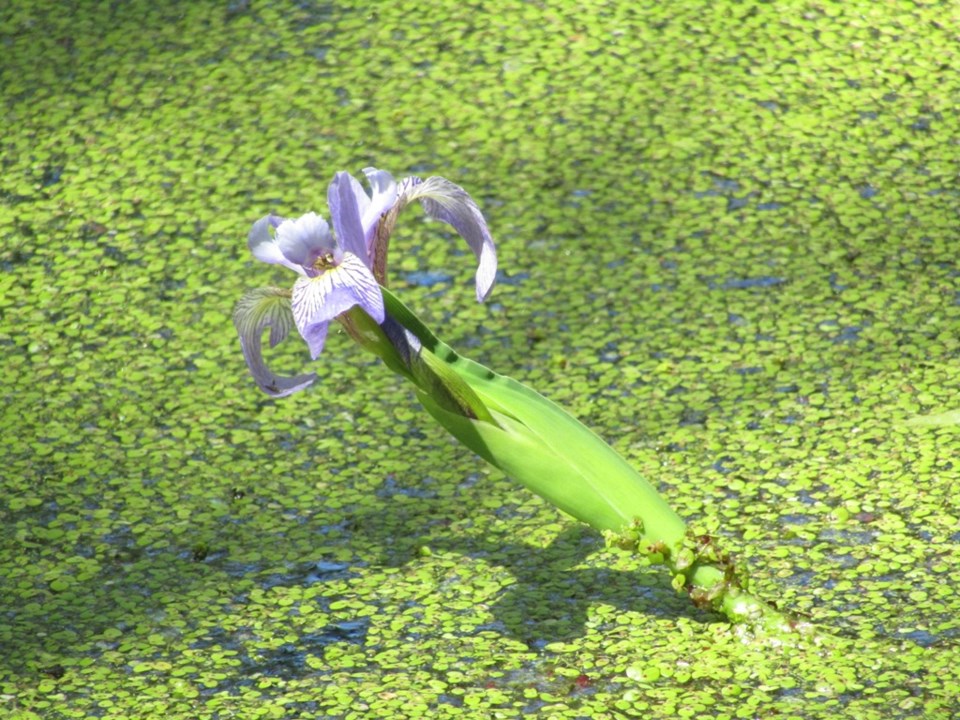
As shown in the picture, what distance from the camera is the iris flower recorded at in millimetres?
1565

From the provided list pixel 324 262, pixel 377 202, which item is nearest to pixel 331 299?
pixel 324 262

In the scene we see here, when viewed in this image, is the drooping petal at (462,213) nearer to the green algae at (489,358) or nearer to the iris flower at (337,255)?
the iris flower at (337,255)

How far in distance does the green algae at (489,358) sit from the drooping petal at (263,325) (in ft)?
1.25

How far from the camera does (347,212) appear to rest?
1.61m

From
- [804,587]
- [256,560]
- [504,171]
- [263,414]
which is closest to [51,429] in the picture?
[263,414]

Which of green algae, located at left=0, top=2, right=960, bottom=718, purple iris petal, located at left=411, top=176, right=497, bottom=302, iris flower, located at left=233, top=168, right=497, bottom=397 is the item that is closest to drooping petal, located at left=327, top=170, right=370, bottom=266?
iris flower, located at left=233, top=168, right=497, bottom=397

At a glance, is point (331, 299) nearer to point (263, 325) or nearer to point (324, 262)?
point (324, 262)

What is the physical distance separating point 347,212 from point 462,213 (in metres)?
0.19

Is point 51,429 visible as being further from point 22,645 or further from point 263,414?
point 22,645

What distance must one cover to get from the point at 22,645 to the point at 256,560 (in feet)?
1.19

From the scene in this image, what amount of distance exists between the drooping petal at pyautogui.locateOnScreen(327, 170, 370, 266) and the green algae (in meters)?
0.58

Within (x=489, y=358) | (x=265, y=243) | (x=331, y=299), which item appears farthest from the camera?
(x=489, y=358)

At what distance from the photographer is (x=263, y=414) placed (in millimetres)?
2406

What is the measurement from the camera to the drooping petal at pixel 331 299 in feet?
5.10
